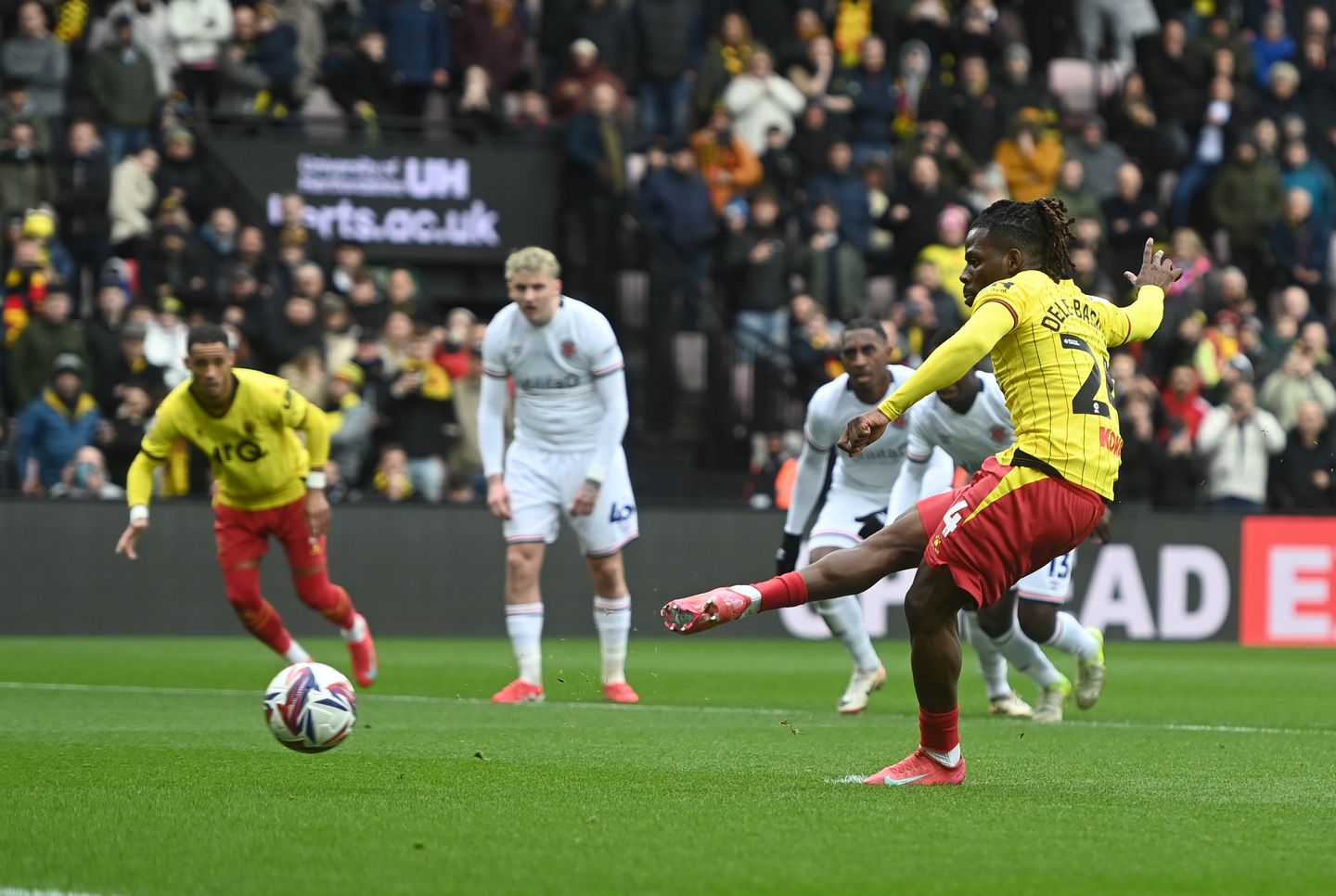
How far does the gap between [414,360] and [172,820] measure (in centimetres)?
1258

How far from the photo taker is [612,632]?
13.2 m

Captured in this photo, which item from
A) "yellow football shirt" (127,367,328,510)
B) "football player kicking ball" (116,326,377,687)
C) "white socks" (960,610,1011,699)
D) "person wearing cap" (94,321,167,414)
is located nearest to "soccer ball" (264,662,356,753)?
"football player kicking ball" (116,326,377,687)

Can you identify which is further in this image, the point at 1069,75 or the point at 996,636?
the point at 1069,75

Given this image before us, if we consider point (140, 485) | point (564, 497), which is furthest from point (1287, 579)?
point (140, 485)

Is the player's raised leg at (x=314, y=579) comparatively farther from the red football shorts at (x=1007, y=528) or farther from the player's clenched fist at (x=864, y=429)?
the player's clenched fist at (x=864, y=429)

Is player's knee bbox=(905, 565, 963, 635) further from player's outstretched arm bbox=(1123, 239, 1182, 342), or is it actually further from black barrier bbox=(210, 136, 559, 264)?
black barrier bbox=(210, 136, 559, 264)

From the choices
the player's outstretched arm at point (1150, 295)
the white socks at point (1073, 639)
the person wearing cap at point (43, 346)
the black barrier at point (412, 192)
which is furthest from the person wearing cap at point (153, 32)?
the player's outstretched arm at point (1150, 295)

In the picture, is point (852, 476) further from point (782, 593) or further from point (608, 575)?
point (782, 593)

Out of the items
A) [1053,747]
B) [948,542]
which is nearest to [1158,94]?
[1053,747]

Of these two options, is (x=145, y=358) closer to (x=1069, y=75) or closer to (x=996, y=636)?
(x=996, y=636)

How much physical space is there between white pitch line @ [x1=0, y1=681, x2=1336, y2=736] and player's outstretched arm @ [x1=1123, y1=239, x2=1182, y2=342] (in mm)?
3272

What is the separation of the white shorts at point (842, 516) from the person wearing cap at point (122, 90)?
1055 centimetres

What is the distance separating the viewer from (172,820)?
692 cm

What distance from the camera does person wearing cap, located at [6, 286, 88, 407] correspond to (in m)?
18.4
